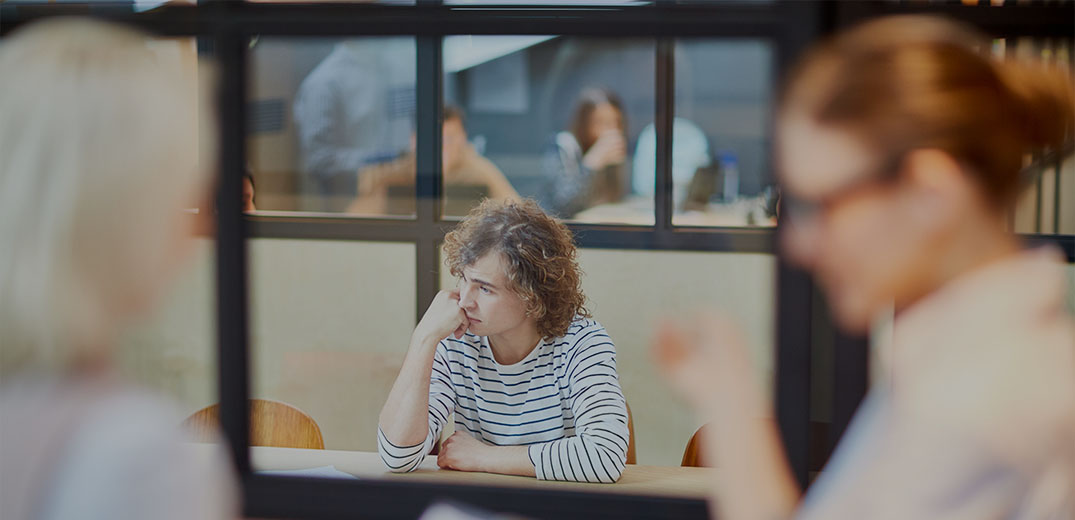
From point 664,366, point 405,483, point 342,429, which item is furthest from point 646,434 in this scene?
point 664,366

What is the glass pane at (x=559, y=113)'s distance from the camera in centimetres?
525

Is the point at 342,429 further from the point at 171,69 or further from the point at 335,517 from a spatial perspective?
the point at 171,69

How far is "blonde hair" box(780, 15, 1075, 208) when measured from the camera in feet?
2.73

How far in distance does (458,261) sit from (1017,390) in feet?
4.72

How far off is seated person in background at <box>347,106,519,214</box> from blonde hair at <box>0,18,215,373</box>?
8.85 ft

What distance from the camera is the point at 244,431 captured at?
54.1 inches

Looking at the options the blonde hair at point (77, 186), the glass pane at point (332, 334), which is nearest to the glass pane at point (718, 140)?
the glass pane at point (332, 334)

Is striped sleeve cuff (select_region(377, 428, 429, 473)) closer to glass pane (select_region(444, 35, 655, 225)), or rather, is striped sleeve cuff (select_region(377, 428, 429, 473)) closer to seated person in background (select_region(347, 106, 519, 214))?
seated person in background (select_region(347, 106, 519, 214))

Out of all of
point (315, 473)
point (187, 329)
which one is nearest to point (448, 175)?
point (187, 329)

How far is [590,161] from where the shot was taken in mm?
5301

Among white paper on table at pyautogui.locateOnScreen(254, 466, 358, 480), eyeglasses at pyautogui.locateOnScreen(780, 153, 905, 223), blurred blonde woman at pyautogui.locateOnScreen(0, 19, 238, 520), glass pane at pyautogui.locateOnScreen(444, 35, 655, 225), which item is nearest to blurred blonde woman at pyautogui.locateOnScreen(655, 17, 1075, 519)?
eyeglasses at pyautogui.locateOnScreen(780, 153, 905, 223)

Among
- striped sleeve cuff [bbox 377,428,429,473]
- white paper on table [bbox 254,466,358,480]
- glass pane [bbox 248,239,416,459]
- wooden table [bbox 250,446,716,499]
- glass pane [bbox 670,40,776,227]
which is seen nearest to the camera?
white paper on table [bbox 254,466,358,480]

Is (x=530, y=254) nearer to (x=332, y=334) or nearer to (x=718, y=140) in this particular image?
(x=332, y=334)

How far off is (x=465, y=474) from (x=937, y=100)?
120cm
